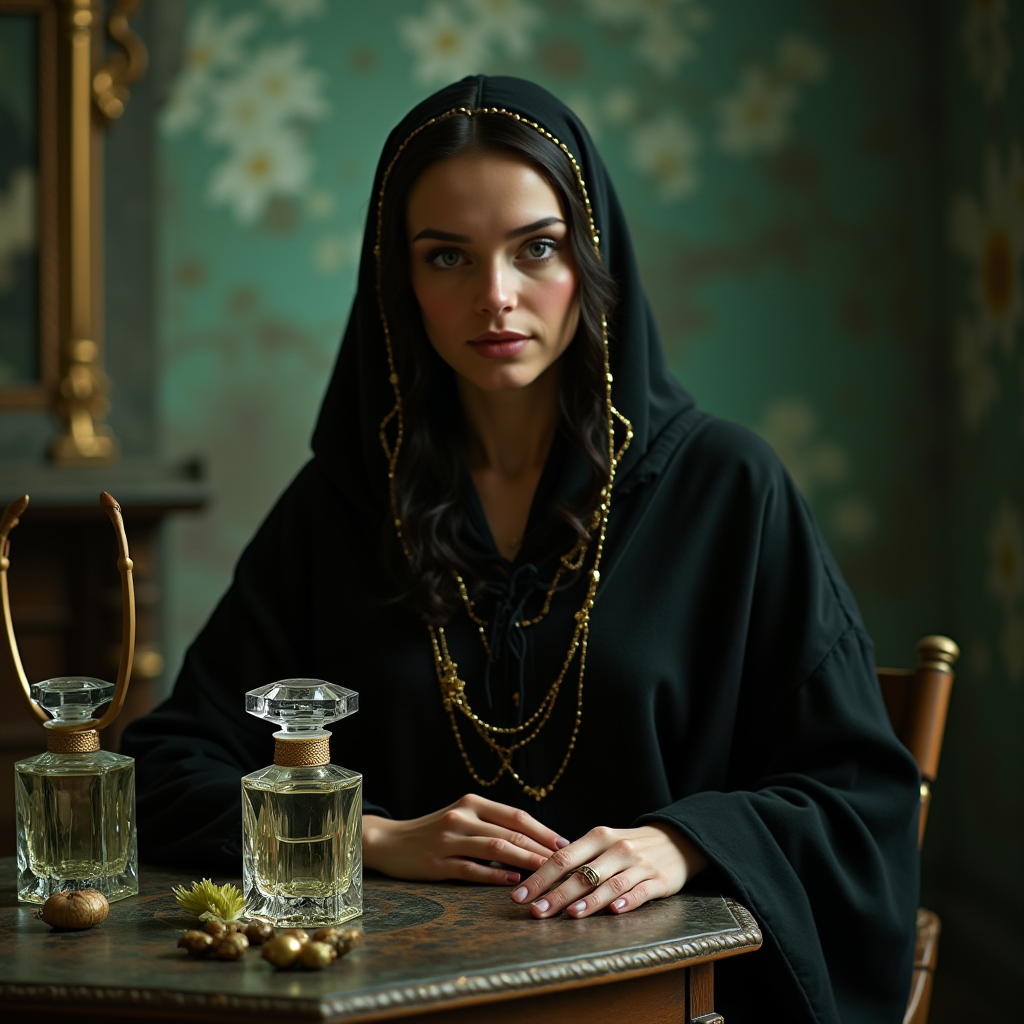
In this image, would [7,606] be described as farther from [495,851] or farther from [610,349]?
[610,349]

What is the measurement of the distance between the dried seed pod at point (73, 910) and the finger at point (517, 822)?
0.40 metres

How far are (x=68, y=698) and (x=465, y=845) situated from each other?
409 millimetres

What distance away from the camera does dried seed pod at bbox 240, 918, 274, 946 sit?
3.72ft

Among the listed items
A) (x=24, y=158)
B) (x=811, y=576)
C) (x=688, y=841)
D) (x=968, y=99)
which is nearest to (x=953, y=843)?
(x=968, y=99)

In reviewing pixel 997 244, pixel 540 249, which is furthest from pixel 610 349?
pixel 997 244

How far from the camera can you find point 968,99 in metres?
3.12

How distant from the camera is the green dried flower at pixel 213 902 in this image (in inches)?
47.3

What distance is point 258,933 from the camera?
113 centimetres

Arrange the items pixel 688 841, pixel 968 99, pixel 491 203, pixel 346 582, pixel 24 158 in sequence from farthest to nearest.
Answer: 1. pixel 968 99
2. pixel 24 158
3. pixel 346 582
4. pixel 491 203
5. pixel 688 841

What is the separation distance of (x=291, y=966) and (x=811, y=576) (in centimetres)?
83

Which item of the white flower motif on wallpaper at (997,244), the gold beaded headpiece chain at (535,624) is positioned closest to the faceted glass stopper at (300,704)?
the gold beaded headpiece chain at (535,624)

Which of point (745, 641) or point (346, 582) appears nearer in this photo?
point (745, 641)

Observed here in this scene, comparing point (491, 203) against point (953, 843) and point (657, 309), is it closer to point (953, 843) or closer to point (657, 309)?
point (657, 309)

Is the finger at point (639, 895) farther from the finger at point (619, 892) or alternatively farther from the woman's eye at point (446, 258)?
the woman's eye at point (446, 258)
